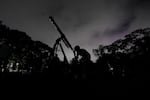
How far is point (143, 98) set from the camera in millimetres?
5086

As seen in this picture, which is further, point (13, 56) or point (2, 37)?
point (13, 56)

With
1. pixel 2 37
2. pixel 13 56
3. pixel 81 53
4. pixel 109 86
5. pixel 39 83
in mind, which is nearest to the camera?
pixel 39 83

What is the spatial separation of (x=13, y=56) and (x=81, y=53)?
32.7m

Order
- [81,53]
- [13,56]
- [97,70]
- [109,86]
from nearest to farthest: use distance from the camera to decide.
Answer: [109,86] → [97,70] → [81,53] → [13,56]

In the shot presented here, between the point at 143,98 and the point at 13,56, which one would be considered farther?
the point at 13,56

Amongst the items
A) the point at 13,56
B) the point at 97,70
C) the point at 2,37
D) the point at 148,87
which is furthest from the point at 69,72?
the point at 13,56

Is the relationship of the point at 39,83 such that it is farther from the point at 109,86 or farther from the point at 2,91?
the point at 109,86

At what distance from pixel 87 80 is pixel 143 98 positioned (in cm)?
205

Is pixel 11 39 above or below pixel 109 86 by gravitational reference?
above

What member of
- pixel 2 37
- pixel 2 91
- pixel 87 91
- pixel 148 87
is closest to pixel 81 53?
pixel 87 91

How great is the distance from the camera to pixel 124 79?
6.28 meters

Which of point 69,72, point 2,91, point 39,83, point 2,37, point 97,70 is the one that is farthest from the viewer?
point 2,37

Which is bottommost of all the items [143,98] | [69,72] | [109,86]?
[143,98]

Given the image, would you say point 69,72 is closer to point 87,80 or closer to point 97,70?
point 87,80
